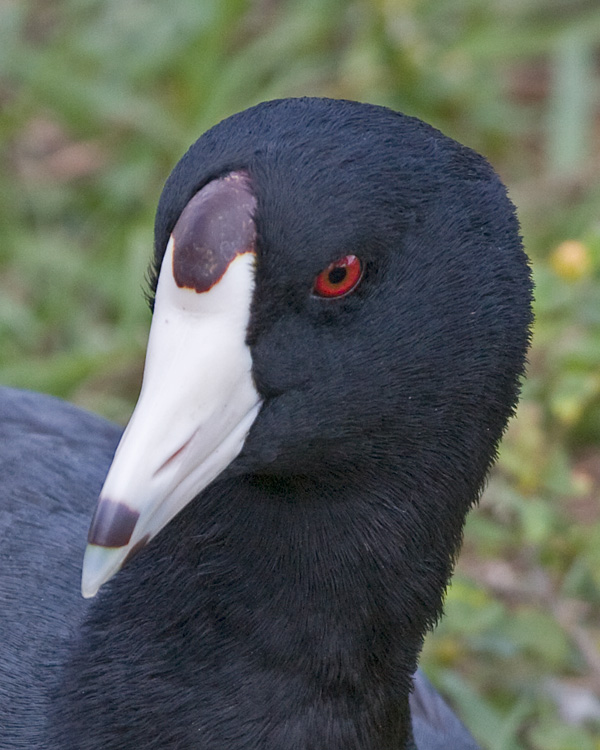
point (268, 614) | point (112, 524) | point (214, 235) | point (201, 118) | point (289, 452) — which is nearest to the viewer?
point (112, 524)

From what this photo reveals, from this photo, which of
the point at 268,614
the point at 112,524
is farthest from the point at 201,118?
the point at 112,524

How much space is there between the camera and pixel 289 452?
2.06m

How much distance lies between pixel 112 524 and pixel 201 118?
3622 millimetres

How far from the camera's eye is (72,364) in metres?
4.24

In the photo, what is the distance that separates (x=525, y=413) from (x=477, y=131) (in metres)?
2.16

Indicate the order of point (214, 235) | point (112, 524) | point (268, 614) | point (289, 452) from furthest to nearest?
point (268, 614)
point (289, 452)
point (214, 235)
point (112, 524)

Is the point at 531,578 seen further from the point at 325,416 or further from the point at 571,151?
the point at 571,151

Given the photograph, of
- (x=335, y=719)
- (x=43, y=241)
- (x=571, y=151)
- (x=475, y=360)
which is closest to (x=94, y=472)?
(x=335, y=719)

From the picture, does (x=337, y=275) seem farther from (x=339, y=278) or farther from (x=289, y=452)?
(x=289, y=452)

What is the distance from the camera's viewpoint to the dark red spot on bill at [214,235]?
195 centimetres

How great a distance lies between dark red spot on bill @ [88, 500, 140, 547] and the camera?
1.84 metres

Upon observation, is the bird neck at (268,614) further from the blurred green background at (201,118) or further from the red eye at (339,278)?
the blurred green background at (201,118)

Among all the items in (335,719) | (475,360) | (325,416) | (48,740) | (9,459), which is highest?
(475,360)

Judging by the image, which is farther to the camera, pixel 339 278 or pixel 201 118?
pixel 201 118
